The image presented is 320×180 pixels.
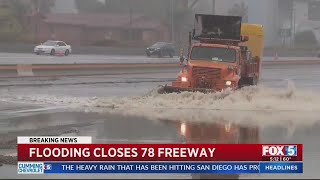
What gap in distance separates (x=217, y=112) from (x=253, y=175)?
9.38 m

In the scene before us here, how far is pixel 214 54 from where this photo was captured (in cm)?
2148

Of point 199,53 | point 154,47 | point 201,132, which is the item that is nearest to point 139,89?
point 199,53

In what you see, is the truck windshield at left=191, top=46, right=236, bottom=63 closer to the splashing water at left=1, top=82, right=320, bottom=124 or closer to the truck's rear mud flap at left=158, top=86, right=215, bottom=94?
the splashing water at left=1, top=82, right=320, bottom=124

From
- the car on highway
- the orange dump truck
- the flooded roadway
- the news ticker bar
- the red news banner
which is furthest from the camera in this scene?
the car on highway

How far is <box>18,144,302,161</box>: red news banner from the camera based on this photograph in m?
7.53

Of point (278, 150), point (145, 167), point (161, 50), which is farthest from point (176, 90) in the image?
point (161, 50)

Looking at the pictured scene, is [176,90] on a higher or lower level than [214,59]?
lower

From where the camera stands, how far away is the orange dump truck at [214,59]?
20.8m

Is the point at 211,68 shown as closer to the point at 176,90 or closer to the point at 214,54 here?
the point at 214,54

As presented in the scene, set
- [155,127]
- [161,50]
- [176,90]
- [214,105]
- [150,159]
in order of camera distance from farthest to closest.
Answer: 1. [161,50]
2. [176,90]
3. [214,105]
4. [155,127]
5. [150,159]

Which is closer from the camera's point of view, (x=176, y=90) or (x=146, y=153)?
(x=146, y=153)

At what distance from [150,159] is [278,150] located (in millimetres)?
1822

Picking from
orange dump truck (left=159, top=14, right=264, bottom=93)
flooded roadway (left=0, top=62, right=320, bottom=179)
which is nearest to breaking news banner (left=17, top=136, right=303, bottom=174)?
flooded roadway (left=0, top=62, right=320, bottom=179)

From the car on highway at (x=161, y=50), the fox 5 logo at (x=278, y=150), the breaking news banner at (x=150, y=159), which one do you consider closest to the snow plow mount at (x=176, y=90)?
the fox 5 logo at (x=278, y=150)
